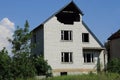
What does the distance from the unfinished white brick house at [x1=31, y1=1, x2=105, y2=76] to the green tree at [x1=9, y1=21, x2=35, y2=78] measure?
6.85 metres

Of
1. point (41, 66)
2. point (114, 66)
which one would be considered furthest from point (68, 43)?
point (114, 66)

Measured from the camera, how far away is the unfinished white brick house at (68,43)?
53156 millimetres

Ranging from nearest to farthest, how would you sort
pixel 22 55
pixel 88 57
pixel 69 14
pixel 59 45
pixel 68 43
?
1. pixel 22 55
2. pixel 59 45
3. pixel 68 43
4. pixel 69 14
5. pixel 88 57

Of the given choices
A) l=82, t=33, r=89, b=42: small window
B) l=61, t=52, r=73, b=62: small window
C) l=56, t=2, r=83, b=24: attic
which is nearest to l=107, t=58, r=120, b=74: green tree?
l=82, t=33, r=89, b=42: small window

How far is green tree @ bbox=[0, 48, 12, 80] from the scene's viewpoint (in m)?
37.4

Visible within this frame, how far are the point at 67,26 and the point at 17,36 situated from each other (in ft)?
32.4

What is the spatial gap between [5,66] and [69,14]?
754 inches

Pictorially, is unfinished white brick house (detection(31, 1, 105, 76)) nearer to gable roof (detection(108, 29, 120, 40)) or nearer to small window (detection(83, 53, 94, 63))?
small window (detection(83, 53, 94, 63))

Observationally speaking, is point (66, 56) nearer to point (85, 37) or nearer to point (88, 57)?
point (88, 57)

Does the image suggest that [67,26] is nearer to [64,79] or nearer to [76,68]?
[76,68]

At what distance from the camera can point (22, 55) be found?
43.8 m

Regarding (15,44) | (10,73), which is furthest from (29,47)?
(10,73)

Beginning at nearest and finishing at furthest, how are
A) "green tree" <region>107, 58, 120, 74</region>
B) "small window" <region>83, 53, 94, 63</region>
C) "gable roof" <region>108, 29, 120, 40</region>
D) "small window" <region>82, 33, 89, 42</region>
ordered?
"green tree" <region>107, 58, 120, 74</region> < "small window" <region>83, 53, 94, 63</region> < "small window" <region>82, 33, 89, 42</region> < "gable roof" <region>108, 29, 120, 40</region>

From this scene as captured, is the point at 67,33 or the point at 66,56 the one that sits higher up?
the point at 67,33
